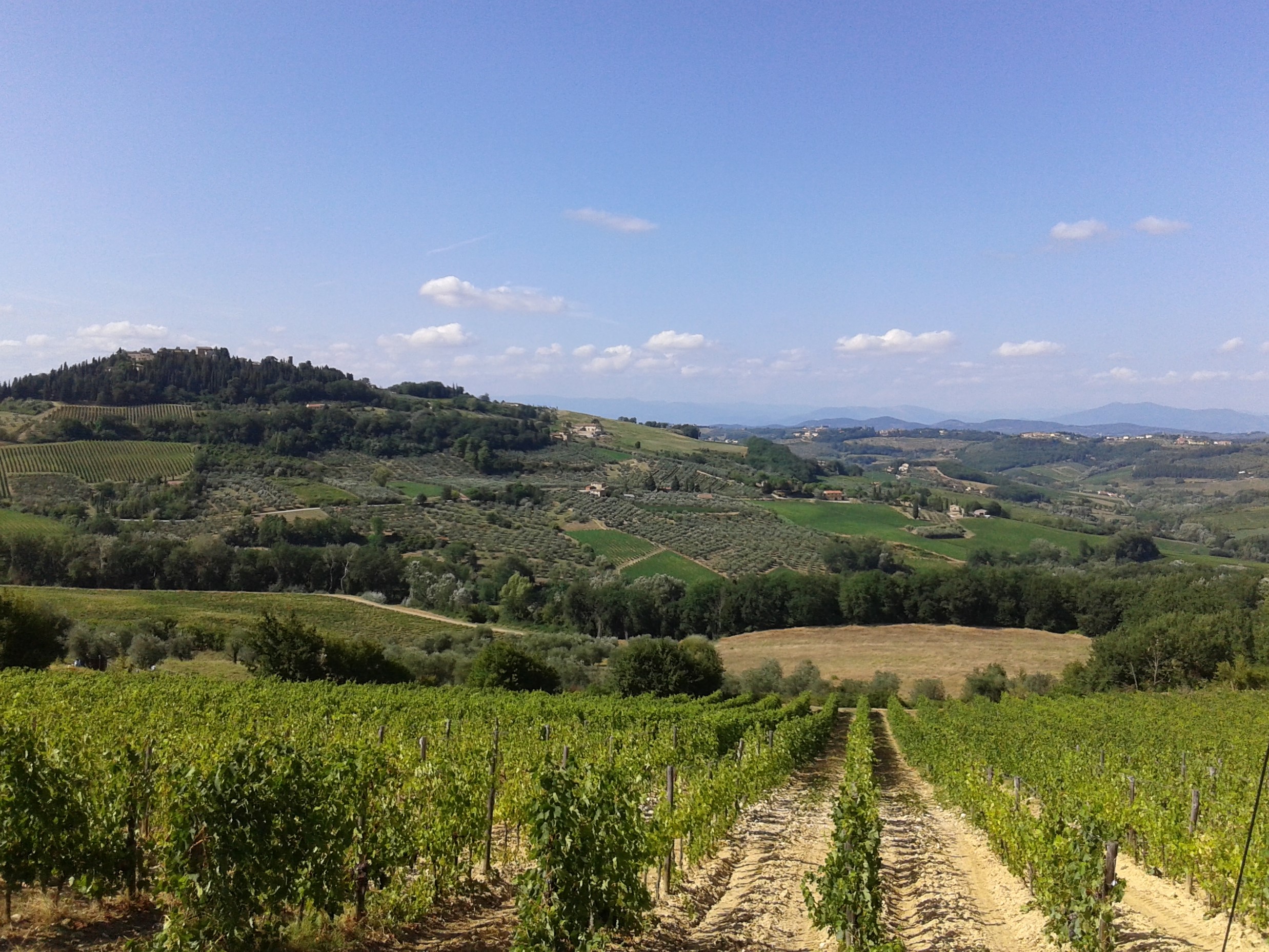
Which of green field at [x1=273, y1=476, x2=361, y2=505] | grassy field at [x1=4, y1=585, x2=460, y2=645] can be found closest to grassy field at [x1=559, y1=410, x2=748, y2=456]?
green field at [x1=273, y1=476, x2=361, y2=505]

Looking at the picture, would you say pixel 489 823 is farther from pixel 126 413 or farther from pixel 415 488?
pixel 126 413

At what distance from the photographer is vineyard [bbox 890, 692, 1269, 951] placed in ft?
29.3

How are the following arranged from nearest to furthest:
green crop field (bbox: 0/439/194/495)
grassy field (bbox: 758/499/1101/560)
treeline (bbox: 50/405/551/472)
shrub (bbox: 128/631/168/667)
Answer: shrub (bbox: 128/631/168/667) → green crop field (bbox: 0/439/194/495) → grassy field (bbox: 758/499/1101/560) → treeline (bbox: 50/405/551/472)

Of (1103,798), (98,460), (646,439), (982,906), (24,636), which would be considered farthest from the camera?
(646,439)

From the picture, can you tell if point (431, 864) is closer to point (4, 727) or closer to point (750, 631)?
point (4, 727)

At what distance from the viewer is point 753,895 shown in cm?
1054

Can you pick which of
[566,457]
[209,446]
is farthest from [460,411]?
[209,446]

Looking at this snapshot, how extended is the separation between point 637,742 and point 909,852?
5.77m

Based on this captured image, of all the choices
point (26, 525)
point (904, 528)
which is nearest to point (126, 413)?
point (26, 525)

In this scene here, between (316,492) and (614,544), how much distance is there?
38418mm

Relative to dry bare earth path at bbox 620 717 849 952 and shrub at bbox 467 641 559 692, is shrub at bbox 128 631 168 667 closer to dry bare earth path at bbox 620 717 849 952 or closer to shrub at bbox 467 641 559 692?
shrub at bbox 467 641 559 692

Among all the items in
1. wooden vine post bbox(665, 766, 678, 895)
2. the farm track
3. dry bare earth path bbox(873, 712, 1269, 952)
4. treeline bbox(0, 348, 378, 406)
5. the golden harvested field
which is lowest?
the golden harvested field

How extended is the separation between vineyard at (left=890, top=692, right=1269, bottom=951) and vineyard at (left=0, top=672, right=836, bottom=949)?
4.55 meters

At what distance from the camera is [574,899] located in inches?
307
